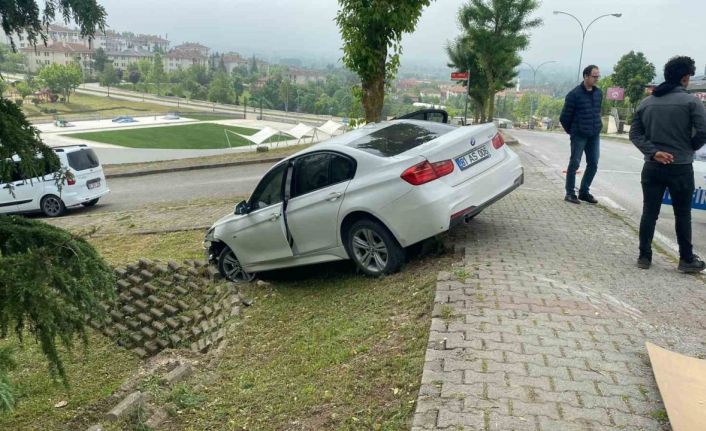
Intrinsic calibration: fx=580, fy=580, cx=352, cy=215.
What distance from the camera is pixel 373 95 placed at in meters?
12.6

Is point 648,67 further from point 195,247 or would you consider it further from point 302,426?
point 302,426

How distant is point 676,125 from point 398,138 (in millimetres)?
2695

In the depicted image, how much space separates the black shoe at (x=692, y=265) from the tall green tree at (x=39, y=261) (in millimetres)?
5014

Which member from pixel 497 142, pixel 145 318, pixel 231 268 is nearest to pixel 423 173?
pixel 497 142

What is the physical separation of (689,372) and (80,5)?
472 cm

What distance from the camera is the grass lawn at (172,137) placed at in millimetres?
69000

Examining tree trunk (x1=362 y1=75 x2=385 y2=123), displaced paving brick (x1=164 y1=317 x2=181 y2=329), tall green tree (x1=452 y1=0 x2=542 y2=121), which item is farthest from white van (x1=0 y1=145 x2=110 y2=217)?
tall green tree (x1=452 y1=0 x2=542 y2=121)

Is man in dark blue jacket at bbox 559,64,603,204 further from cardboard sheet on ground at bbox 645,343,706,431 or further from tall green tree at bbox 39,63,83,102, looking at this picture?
tall green tree at bbox 39,63,83,102

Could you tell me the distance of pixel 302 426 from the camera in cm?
354

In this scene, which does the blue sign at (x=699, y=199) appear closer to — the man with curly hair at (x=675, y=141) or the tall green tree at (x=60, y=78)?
the man with curly hair at (x=675, y=141)

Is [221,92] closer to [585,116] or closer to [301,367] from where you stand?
[585,116]

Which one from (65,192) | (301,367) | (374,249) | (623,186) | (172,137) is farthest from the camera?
(172,137)

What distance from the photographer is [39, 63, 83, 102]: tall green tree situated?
A: 11612 cm

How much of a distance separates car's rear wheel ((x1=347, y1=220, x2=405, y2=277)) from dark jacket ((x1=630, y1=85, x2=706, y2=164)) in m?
2.52
